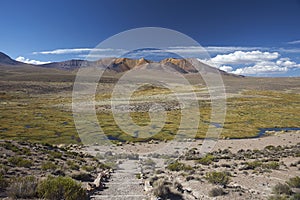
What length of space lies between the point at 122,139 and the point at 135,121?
19317 millimetres

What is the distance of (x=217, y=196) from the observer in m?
12.1

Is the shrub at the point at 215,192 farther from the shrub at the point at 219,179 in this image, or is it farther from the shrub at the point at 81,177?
the shrub at the point at 81,177

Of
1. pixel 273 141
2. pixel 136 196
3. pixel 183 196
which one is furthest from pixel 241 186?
pixel 273 141

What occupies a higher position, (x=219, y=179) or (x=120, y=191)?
(x=219, y=179)

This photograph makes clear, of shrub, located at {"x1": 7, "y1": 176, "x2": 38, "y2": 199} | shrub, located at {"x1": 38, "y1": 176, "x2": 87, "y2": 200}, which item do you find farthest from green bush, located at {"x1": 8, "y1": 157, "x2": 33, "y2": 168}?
shrub, located at {"x1": 38, "y1": 176, "x2": 87, "y2": 200}

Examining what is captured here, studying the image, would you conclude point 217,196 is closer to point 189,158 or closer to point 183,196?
point 183,196

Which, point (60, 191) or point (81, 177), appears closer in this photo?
point (60, 191)

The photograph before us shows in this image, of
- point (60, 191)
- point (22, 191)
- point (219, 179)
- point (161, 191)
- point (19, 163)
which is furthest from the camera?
point (19, 163)

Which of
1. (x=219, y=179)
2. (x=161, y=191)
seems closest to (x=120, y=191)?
(x=161, y=191)

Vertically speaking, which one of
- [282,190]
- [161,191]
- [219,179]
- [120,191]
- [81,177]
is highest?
[282,190]

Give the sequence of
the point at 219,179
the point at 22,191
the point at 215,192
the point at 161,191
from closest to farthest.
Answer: the point at 22,191 → the point at 161,191 → the point at 215,192 → the point at 219,179

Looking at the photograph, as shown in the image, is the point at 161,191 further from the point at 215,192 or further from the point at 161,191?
the point at 215,192

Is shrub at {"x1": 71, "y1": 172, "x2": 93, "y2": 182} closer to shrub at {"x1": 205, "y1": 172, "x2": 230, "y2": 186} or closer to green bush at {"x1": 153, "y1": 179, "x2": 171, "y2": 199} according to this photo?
green bush at {"x1": 153, "y1": 179, "x2": 171, "y2": 199}

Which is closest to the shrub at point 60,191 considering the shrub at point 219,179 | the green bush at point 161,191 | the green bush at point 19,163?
the green bush at point 161,191
